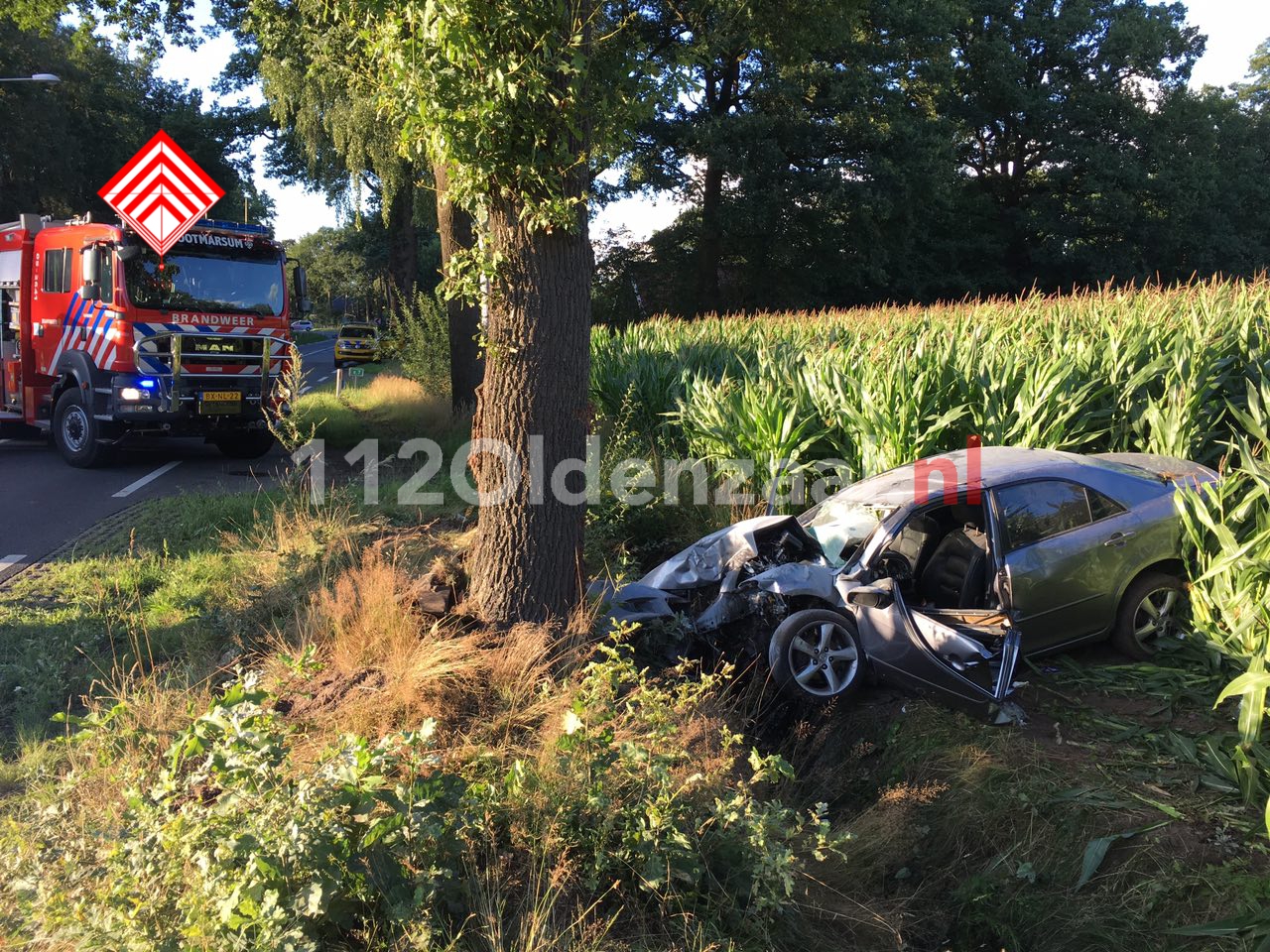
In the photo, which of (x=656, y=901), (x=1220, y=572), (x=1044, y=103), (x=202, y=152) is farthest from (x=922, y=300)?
(x=656, y=901)

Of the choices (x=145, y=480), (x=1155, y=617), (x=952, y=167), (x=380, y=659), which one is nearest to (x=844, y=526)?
(x=1155, y=617)

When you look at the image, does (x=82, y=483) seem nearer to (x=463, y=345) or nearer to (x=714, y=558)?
(x=463, y=345)

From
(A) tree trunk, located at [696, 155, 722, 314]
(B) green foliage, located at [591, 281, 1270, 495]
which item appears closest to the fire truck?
(B) green foliage, located at [591, 281, 1270, 495]

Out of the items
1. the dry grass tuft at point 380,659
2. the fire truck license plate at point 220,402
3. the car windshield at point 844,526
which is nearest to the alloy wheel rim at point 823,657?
the car windshield at point 844,526

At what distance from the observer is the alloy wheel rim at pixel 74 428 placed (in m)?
12.7

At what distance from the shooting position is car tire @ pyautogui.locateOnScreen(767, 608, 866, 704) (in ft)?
17.6

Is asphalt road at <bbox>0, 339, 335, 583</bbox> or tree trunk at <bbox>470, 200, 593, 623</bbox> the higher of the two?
tree trunk at <bbox>470, 200, 593, 623</bbox>

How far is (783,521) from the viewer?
6367 millimetres

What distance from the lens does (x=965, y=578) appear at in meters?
5.60

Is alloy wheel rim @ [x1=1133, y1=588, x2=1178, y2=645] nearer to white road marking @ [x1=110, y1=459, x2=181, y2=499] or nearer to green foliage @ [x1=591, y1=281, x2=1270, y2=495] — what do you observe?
green foliage @ [x1=591, y1=281, x2=1270, y2=495]

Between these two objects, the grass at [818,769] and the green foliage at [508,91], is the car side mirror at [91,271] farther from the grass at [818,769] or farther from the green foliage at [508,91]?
the green foliage at [508,91]

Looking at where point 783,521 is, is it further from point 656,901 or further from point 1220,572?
point 656,901

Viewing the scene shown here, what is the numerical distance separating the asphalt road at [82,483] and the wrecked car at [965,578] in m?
5.73

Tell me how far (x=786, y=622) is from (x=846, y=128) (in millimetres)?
28715
